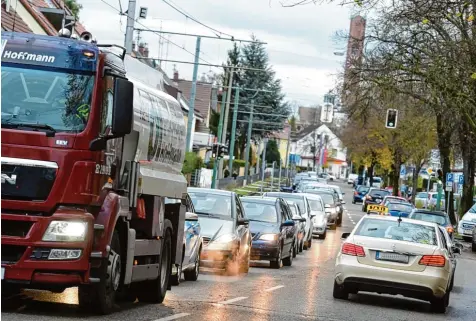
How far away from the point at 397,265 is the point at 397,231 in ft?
2.69

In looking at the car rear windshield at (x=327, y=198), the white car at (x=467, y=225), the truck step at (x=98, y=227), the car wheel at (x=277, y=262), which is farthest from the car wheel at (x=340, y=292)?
the car rear windshield at (x=327, y=198)

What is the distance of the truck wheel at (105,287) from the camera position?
11258mm

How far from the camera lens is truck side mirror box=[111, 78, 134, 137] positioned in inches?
418

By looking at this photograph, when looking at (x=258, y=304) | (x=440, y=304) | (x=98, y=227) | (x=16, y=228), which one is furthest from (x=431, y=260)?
(x=16, y=228)

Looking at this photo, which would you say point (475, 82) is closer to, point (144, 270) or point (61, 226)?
point (144, 270)

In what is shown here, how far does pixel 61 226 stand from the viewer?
1062 cm

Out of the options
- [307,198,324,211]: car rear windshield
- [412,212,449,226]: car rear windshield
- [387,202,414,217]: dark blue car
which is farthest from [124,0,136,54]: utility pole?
[387,202,414,217]: dark blue car

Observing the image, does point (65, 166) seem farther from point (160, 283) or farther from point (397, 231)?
point (397, 231)

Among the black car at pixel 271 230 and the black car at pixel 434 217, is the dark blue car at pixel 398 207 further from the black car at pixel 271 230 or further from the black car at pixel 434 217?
the black car at pixel 271 230

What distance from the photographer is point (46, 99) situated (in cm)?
1091

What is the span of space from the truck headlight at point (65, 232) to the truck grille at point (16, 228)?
0.65 ft

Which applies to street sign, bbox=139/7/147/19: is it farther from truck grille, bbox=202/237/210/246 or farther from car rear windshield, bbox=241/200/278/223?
truck grille, bbox=202/237/210/246

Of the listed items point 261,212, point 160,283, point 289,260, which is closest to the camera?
point 160,283

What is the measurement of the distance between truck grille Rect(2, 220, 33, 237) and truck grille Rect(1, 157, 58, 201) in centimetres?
23
